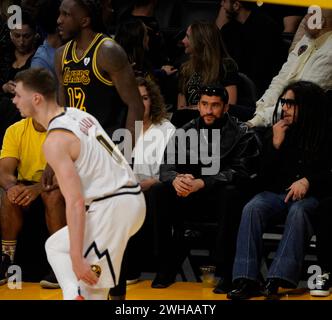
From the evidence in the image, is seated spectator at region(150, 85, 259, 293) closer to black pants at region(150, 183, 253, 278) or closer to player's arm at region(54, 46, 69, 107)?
black pants at region(150, 183, 253, 278)

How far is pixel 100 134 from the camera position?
4.89 metres

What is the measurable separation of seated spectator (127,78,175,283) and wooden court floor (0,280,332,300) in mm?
291

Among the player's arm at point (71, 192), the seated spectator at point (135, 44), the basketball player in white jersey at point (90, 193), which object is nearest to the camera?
the player's arm at point (71, 192)

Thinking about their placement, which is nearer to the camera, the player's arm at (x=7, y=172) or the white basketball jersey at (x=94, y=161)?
the white basketball jersey at (x=94, y=161)

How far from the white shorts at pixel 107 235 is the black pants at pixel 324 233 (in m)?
1.58

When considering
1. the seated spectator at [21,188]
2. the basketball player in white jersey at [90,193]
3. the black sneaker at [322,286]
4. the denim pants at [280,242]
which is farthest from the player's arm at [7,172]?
the black sneaker at [322,286]

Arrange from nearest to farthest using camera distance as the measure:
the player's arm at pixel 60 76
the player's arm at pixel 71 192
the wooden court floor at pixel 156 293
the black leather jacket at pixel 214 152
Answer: the player's arm at pixel 71 192
the wooden court floor at pixel 156 293
the black leather jacket at pixel 214 152
the player's arm at pixel 60 76

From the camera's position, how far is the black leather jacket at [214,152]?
20.9 feet

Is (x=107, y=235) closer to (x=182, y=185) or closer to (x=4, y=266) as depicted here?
(x=182, y=185)

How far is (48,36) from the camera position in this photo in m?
7.72

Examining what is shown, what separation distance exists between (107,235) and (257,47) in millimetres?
3243

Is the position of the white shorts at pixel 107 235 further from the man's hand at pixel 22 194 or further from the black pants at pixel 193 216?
the man's hand at pixel 22 194

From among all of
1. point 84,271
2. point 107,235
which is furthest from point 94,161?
point 84,271

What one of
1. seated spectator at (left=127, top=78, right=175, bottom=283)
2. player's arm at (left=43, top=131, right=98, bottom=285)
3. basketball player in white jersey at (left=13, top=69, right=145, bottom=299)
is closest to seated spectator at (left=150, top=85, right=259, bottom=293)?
seated spectator at (left=127, top=78, right=175, bottom=283)
